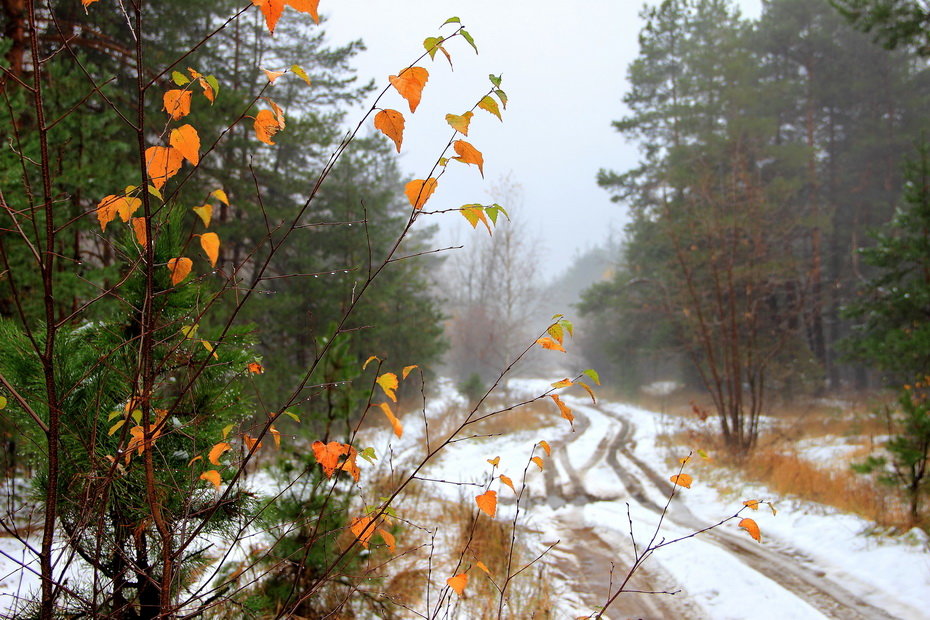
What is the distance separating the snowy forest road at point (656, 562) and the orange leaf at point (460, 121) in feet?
5.98

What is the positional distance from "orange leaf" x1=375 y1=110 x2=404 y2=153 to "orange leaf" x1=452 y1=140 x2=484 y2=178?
17 cm

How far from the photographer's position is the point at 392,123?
1.26 m

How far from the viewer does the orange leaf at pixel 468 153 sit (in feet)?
4.44

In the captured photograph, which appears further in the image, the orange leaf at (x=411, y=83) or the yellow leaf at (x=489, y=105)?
the yellow leaf at (x=489, y=105)

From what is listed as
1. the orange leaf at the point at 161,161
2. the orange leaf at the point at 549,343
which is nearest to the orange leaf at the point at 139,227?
the orange leaf at the point at 161,161

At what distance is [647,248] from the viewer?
1858 cm

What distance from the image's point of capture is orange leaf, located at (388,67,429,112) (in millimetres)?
1207

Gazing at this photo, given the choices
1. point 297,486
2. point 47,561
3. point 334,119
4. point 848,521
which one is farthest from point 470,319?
point 47,561

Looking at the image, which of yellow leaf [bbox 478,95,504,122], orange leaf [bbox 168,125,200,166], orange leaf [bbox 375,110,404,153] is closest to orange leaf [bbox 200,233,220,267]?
orange leaf [bbox 168,125,200,166]

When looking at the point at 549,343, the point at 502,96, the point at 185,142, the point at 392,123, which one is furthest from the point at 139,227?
the point at 549,343

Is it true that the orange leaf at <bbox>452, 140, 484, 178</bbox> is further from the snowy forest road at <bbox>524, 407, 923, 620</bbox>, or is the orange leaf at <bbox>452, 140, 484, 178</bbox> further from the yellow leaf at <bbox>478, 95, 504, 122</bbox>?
the snowy forest road at <bbox>524, 407, 923, 620</bbox>

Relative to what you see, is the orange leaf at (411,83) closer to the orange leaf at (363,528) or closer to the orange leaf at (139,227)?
the orange leaf at (139,227)

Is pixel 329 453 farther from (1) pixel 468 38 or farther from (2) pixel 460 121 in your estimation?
(1) pixel 468 38

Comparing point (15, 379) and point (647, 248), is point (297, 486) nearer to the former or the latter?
point (15, 379)
